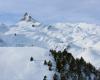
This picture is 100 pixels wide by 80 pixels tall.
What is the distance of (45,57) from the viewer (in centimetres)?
17988

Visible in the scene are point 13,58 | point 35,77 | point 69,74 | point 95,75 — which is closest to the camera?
point 35,77

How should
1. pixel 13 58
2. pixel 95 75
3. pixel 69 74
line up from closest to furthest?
1. pixel 69 74
2. pixel 13 58
3. pixel 95 75

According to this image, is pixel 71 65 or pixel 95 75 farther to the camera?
pixel 95 75

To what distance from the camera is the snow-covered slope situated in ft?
532

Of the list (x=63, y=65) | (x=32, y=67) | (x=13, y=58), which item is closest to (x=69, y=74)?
(x=63, y=65)

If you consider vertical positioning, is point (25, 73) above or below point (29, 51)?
below

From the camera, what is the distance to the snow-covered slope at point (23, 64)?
162 meters

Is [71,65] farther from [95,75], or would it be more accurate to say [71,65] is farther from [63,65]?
[95,75]

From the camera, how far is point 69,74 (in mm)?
172000

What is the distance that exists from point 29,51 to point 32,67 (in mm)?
25215

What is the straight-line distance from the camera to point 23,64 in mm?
175375

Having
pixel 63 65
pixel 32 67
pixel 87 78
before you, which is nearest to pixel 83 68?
pixel 87 78

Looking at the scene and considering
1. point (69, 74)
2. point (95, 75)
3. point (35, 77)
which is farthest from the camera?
point (95, 75)

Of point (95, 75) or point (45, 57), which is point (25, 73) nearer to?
point (45, 57)
